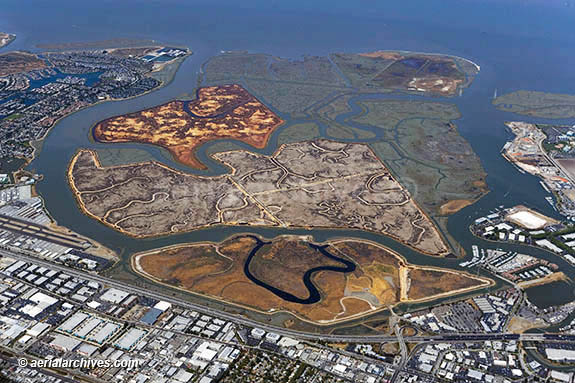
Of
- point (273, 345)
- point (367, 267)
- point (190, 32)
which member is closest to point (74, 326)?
point (273, 345)

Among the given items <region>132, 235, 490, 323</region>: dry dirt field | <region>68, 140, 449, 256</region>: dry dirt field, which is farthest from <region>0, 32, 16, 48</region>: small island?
<region>132, 235, 490, 323</region>: dry dirt field

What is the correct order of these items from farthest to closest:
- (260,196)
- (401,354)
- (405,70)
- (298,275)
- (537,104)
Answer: (405,70), (537,104), (260,196), (298,275), (401,354)

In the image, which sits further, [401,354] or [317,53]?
[317,53]

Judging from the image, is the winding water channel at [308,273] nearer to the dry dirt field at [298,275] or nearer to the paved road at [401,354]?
the dry dirt field at [298,275]

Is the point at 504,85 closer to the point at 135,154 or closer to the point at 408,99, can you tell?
the point at 408,99

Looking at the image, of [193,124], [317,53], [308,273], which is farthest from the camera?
[317,53]

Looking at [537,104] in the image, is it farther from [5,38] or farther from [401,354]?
[5,38]

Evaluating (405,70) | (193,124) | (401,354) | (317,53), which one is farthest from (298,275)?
(317,53)
